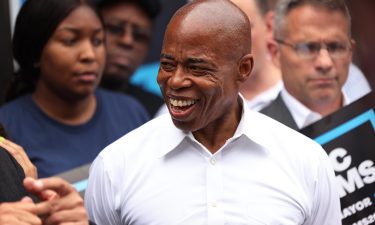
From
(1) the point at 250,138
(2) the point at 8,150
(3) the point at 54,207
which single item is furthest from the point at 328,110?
(3) the point at 54,207

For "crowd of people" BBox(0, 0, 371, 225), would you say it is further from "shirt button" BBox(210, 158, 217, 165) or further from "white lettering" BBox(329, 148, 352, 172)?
"white lettering" BBox(329, 148, 352, 172)

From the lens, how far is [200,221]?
3.78m

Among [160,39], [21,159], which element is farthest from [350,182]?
[160,39]

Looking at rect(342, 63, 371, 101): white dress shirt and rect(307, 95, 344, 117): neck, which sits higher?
rect(342, 63, 371, 101): white dress shirt

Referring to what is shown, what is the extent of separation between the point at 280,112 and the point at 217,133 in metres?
1.00

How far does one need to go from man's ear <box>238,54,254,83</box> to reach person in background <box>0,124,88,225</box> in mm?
983

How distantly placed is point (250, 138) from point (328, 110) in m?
1.11

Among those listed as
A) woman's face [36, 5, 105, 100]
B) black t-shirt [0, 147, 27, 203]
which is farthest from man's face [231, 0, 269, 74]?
black t-shirt [0, 147, 27, 203]

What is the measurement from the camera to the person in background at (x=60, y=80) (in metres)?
5.12

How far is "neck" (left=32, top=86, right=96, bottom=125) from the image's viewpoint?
5.23m

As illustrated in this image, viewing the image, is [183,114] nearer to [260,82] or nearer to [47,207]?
[47,207]

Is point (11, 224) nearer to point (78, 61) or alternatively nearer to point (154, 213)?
point (154, 213)

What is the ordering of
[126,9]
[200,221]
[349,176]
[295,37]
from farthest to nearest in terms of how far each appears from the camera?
[126,9], [295,37], [349,176], [200,221]

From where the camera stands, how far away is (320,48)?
16.3ft
